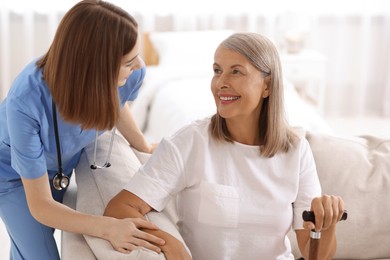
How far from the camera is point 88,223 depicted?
1.74m

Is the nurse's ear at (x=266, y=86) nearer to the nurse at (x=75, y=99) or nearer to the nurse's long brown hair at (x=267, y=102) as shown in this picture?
the nurse's long brown hair at (x=267, y=102)

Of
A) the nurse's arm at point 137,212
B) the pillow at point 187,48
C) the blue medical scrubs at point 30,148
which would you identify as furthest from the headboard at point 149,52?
the nurse's arm at point 137,212

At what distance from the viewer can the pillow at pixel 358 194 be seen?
223 centimetres

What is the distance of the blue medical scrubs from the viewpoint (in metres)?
1.76

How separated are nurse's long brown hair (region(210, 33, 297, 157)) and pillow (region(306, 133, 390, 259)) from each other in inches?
13.7

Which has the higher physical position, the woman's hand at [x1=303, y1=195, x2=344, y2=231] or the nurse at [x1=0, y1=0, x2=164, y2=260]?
the nurse at [x1=0, y1=0, x2=164, y2=260]

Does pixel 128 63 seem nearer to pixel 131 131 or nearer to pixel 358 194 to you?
pixel 131 131

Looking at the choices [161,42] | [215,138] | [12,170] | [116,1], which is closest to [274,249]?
[215,138]

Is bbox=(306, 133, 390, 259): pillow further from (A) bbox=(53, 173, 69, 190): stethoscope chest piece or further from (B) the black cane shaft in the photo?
(A) bbox=(53, 173, 69, 190): stethoscope chest piece

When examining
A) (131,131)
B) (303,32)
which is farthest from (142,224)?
(303,32)

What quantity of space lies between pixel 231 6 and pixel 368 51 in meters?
1.12

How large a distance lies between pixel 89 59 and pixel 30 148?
271mm

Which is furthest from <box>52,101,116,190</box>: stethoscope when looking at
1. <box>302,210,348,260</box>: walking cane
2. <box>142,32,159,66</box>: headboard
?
<box>142,32,159,66</box>: headboard

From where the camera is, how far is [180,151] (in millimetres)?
1886
